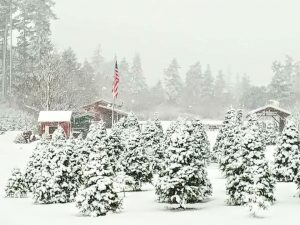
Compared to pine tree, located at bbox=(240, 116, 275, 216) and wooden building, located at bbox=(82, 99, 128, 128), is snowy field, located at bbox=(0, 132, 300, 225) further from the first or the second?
wooden building, located at bbox=(82, 99, 128, 128)

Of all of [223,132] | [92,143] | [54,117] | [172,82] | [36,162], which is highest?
[172,82]

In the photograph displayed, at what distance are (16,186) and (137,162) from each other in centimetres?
854

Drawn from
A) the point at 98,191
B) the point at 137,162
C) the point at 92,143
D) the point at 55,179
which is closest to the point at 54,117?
the point at 137,162

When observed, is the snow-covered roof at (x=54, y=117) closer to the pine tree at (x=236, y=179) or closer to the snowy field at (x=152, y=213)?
the snowy field at (x=152, y=213)

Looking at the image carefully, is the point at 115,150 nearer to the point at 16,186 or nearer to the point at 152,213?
the point at 152,213

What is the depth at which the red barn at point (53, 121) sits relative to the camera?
64.0m

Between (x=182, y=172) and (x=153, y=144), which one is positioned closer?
(x=182, y=172)

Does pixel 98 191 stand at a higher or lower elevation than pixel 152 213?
higher

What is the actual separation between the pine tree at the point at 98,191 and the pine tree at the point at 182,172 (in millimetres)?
2748

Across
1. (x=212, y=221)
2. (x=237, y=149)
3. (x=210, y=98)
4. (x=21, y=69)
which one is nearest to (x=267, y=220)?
(x=212, y=221)

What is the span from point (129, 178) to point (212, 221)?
1130cm

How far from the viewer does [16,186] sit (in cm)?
3675

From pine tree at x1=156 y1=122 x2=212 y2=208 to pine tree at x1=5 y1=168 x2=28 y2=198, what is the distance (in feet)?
37.9

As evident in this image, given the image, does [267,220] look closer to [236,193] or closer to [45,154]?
[236,193]
